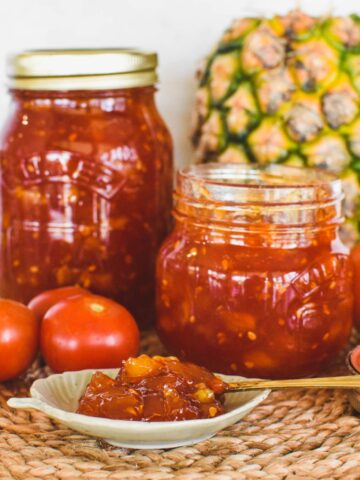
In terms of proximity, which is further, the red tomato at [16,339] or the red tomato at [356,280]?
the red tomato at [356,280]

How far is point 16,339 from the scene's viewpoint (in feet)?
4.24

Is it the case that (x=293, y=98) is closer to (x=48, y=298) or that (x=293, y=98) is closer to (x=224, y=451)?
(x=48, y=298)

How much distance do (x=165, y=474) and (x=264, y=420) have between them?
221 millimetres

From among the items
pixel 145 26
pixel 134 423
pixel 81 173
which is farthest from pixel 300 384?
pixel 145 26

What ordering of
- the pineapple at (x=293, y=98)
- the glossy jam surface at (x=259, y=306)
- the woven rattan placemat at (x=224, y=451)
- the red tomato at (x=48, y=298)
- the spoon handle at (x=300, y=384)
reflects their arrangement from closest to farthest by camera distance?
the woven rattan placemat at (x=224, y=451) → the spoon handle at (x=300, y=384) → the glossy jam surface at (x=259, y=306) → the red tomato at (x=48, y=298) → the pineapple at (x=293, y=98)

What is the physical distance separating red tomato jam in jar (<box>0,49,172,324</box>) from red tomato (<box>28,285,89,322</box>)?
77 millimetres

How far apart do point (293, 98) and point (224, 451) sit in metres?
0.67

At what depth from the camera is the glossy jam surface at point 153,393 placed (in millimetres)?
1082

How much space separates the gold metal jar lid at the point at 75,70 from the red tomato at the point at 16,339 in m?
0.36

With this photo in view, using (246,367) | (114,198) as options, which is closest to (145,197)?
(114,198)

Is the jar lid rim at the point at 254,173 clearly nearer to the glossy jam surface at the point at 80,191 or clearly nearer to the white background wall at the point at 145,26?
the glossy jam surface at the point at 80,191

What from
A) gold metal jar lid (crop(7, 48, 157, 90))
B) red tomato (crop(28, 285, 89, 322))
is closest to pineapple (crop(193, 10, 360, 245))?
gold metal jar lid (crop(7, 48, 157, 90))

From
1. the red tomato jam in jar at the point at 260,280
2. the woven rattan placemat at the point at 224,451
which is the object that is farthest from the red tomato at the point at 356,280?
the woven rattan placemat at the point at 224,451

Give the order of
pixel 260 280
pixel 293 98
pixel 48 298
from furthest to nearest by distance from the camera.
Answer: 1. pixel 293 98
2. pixel 48 298
3. pixel 260 280
